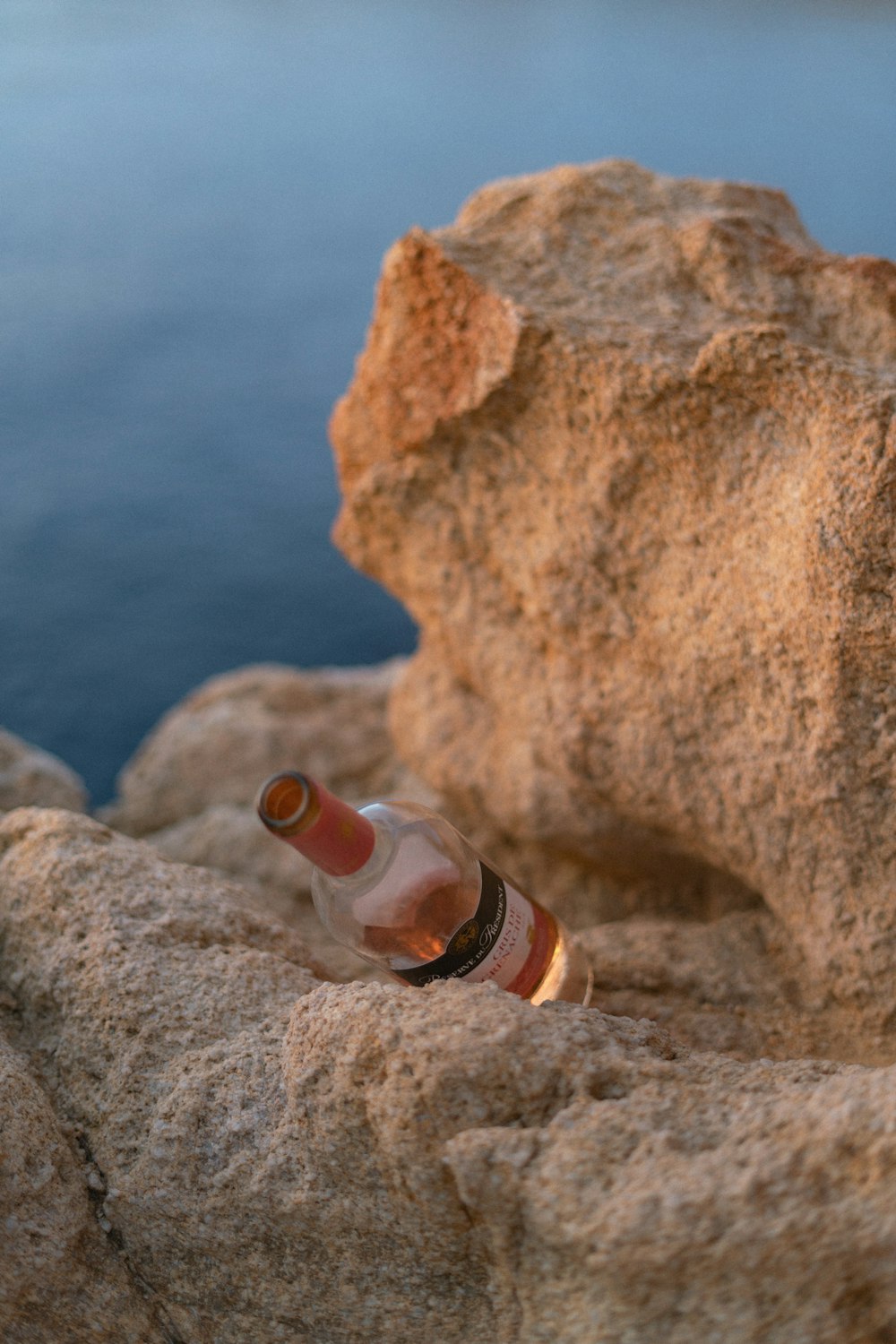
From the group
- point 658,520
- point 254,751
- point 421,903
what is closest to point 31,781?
point 254,751

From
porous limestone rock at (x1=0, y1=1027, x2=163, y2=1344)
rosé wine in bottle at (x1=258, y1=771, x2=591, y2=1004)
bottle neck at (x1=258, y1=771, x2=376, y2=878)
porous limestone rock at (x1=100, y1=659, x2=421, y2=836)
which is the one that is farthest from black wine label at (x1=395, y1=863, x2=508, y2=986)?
porous limestone rock at (x1=100, y1=659, x2=421, y2=836)

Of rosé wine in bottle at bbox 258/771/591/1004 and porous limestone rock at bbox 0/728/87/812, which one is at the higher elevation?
rosé wine in bottle at bbox 258/771/591/1004

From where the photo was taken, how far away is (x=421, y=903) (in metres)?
0.96

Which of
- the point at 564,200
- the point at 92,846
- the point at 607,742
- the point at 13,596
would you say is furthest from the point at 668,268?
the point at 13,596

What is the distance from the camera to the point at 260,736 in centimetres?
195

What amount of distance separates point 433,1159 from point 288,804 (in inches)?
10.5

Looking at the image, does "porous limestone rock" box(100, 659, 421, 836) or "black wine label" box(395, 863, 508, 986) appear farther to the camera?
"porous limestone rock" box(100, 659, 421, 836)

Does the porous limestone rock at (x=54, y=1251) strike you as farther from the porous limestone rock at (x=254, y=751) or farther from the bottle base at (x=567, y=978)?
the porous limestone rock at (x=254, y=751)

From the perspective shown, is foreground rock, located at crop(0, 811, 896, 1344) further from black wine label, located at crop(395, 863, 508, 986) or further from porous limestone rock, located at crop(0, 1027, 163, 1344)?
black wine label, located at crop(395, 863, 508, 986)

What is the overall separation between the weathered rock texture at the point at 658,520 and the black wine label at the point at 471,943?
304 millimetres

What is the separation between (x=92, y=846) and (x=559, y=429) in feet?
2.13

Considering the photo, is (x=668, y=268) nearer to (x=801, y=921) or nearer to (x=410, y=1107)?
(x=801, y=921)

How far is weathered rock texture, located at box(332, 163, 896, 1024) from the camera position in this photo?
3.25ft

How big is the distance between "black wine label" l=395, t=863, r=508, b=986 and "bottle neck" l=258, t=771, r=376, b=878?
102 mm
